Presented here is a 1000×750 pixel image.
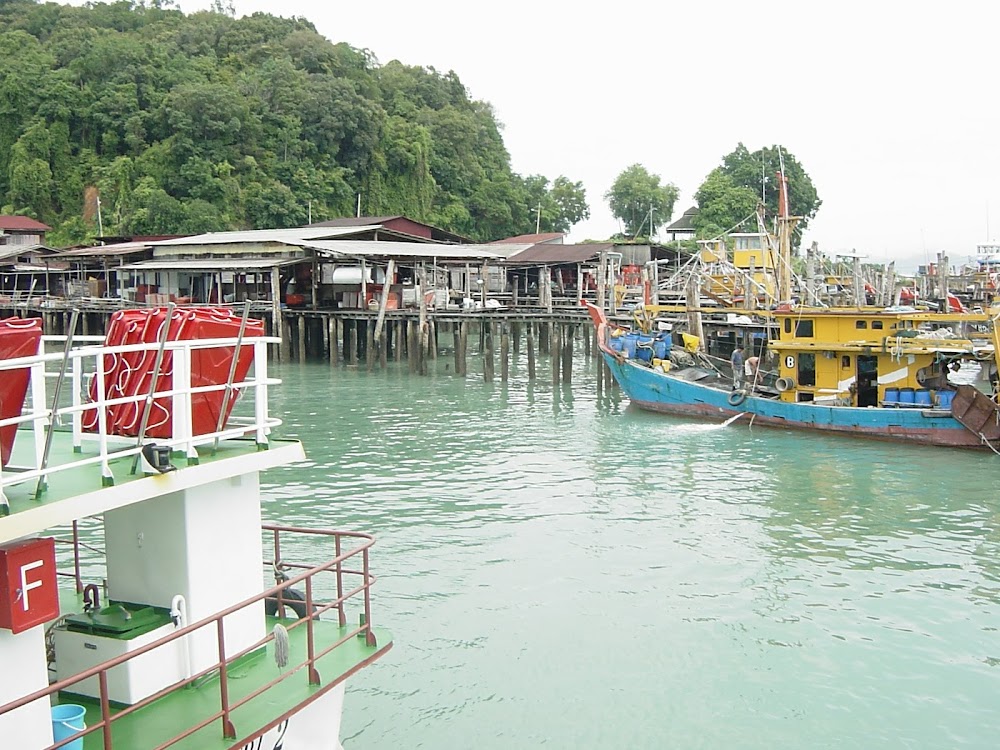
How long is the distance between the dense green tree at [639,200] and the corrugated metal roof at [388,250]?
146 ft

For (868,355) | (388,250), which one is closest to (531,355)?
(388,250)

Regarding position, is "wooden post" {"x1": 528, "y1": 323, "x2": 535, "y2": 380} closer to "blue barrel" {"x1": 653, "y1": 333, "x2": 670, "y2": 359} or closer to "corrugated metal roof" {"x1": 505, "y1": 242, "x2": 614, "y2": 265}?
"blue barrel" {"x1": 653, "y1": 333, "x2": 670, "y2": 359}

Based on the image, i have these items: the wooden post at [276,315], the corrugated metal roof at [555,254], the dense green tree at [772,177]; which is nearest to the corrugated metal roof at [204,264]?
the wooden post at [276,315]

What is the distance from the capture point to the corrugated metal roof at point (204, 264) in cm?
4359

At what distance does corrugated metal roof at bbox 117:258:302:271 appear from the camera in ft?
143

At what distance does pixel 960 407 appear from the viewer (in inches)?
943

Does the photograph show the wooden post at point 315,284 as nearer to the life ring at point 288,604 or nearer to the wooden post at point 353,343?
the wooden post at point 353,343

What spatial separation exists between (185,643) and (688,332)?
2687 centimetres

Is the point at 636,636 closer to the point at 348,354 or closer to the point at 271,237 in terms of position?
the point at 348,354

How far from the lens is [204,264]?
4572 centimetres

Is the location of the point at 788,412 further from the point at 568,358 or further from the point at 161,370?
the point at 161,370

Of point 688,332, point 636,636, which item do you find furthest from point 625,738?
point 688,332

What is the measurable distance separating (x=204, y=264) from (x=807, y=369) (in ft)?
95.2

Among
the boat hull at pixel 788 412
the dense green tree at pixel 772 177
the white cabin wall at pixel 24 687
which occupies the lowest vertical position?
the boat hull at pixel 788 412
